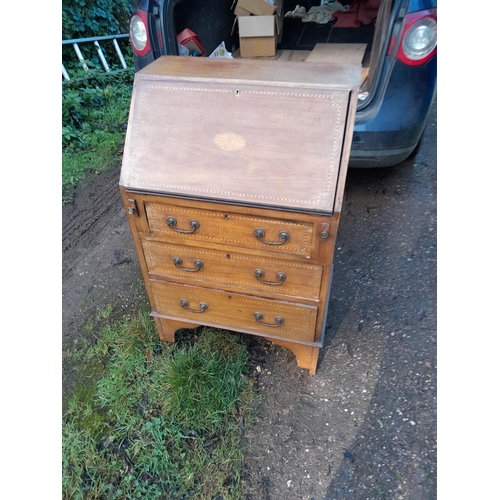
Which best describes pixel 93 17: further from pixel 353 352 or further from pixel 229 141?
pixel 353 352

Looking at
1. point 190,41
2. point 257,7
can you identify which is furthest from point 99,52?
point 190,41

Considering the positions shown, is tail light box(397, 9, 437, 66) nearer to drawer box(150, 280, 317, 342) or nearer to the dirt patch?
the dirt patch

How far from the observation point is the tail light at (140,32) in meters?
2.38

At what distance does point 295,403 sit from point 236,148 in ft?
4.34

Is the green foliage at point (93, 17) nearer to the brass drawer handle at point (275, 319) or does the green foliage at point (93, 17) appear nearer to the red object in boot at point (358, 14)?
the red object in boot at point (358, 14)

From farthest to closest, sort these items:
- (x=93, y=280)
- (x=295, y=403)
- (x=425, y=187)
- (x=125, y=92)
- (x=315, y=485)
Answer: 1. (x=125, y=92)
2. (x=425, y=187)
3. (x=93, y=280)
4. (x=295, y=403)
5. (x=315, y=485)

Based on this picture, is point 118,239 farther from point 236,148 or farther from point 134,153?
point 236,148

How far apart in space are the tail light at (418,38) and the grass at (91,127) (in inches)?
106

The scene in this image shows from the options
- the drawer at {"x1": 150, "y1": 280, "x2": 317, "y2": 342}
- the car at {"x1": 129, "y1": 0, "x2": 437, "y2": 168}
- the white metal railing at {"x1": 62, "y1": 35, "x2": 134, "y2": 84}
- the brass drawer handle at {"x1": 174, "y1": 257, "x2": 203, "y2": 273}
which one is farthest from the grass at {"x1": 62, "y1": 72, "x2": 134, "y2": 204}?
the brass drawer handle at {"x1": 174, "y1": 257, "x2": 203, "y2": 273}

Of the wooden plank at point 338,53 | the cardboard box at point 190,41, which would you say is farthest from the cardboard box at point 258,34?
the cardboard box at point 190,41

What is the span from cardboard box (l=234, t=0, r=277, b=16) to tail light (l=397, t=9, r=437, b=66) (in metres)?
1.94

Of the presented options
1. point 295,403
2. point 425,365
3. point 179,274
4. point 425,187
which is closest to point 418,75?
point 425,187

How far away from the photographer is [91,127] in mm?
4008

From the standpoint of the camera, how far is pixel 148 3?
2.34 metres
